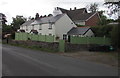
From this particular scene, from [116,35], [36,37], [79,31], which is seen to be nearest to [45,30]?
[79,31]

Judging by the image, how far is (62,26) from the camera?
46625 millimetres

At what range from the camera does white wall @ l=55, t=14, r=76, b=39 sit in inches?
1816

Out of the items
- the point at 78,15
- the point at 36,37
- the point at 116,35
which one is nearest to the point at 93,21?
the point at 78,15

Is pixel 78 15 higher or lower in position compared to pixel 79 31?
higher

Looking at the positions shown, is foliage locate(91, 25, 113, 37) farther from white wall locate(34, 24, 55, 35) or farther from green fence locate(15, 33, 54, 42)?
white wall locate(34, 24, 55, 35)

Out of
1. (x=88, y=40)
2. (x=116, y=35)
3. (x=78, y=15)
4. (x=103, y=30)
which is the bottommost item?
(x=88, y=40)

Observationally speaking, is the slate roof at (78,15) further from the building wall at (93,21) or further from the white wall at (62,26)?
the white wall at (62,26)

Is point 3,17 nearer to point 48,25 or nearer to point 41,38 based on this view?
point 48,25

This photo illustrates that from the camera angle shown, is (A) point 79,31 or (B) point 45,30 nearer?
(A) point 79,31

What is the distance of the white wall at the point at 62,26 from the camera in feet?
151

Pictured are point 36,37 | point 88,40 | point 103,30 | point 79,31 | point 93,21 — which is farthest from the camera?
point 93,21

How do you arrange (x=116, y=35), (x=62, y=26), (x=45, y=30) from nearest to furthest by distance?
1. (x=116, y=35)
2. (x=62, y=26)
3. (x=45, y=30)

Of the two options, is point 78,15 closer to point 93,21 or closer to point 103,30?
point 93,21

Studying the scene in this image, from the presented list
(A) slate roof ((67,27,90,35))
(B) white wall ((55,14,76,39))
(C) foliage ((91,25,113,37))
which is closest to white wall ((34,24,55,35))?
(B) white wall ((55,14,76,39))
